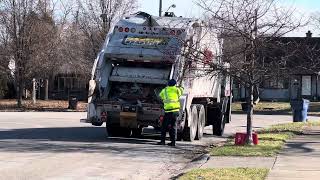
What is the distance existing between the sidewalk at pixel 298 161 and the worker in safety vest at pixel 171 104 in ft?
9.61

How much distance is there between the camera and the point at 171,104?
1514 cm

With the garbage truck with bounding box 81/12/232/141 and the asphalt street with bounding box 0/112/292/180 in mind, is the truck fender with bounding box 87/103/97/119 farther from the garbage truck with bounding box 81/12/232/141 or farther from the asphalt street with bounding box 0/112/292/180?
the asphalt street with bounding box 0/112/292/180

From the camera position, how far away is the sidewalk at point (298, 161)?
1022 cm

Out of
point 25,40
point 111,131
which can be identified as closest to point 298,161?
point 111,131

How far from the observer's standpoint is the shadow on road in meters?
14.2

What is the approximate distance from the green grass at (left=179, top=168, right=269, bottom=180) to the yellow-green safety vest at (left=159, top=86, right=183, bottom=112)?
14.5ft

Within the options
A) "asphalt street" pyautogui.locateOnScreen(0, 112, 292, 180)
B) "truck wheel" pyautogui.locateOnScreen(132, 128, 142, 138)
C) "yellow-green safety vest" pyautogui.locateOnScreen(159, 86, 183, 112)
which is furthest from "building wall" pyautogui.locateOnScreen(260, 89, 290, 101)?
"yellow-green safety vest" pyautogui.locateOnScreen(159, 86, 183, 112)

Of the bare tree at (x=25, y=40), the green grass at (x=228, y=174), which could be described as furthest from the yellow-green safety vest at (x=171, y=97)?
the bare tree at (x=25, y=40)

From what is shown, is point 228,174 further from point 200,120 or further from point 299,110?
point 299,110

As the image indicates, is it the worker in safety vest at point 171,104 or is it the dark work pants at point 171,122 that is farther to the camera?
the dark work pants at point 171,122

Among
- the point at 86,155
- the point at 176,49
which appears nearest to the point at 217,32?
the point at 176,49

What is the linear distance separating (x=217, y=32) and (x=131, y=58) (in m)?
2.50

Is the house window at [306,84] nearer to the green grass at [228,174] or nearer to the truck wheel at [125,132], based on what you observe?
the truck wheel at [125,132]

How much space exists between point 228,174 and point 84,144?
6228 millimetres
